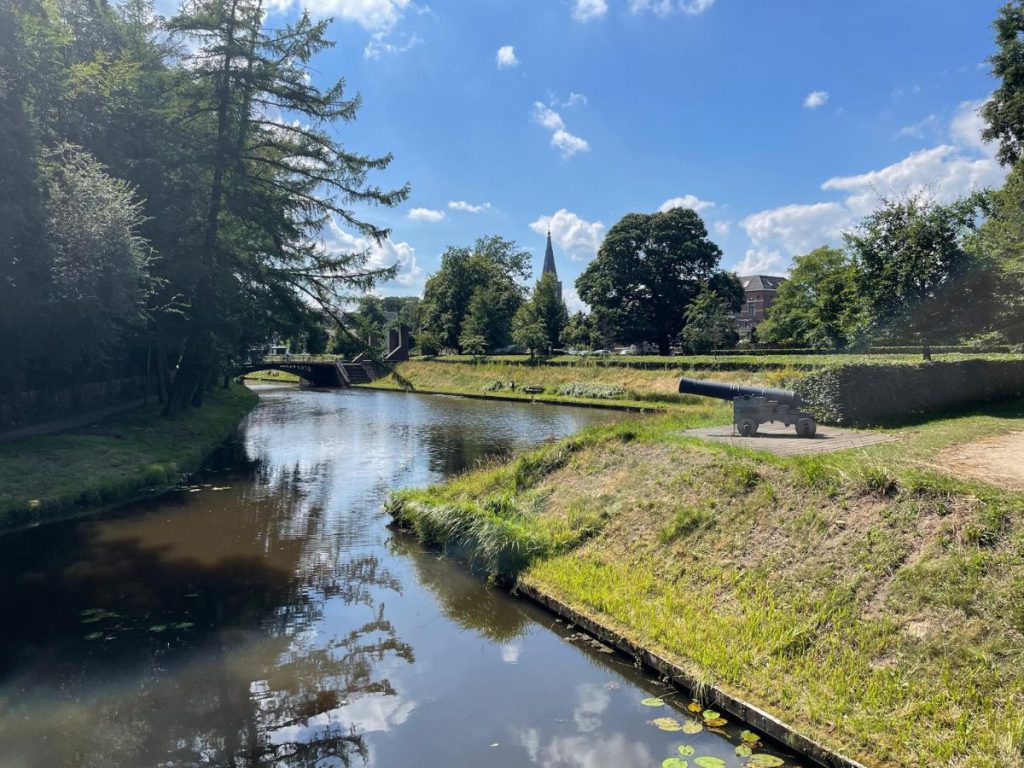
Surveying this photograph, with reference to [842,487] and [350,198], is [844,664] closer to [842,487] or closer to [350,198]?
[842,487]

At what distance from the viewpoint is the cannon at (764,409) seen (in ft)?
39.1

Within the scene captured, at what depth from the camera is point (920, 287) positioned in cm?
1655

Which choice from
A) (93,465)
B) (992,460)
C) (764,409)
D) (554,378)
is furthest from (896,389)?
(554,378)

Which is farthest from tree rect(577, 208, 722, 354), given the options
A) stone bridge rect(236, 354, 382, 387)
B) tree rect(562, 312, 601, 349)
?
stone bridge rect(236, 354, 382, 387)

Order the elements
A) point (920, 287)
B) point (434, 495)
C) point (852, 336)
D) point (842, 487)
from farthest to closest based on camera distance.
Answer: point (852, 336) → point (920, 287) → point (434, 495) → point (842, 487)

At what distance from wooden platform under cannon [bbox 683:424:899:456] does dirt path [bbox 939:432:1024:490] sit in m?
1.51

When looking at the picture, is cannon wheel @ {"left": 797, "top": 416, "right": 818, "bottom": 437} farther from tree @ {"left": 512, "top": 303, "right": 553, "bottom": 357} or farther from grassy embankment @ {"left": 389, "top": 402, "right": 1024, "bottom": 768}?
tree @ {"left": 512, "top": 303, "right": 553, "bottom": 357}

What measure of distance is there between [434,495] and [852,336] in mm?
13606

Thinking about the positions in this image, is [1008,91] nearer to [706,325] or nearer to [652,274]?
[706,325]

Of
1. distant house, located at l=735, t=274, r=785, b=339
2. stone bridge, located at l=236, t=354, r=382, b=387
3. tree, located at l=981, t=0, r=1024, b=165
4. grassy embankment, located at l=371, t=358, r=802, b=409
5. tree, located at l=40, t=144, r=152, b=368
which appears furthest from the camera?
distant house, located at l=735, t=274, r=785, b=339

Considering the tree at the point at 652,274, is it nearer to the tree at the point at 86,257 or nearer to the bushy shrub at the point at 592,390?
the bushy shrub at the point at 592,390

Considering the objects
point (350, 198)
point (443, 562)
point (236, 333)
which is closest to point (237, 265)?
point (236, 333)

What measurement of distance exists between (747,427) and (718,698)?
757 cm

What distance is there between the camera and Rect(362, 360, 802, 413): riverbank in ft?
109
